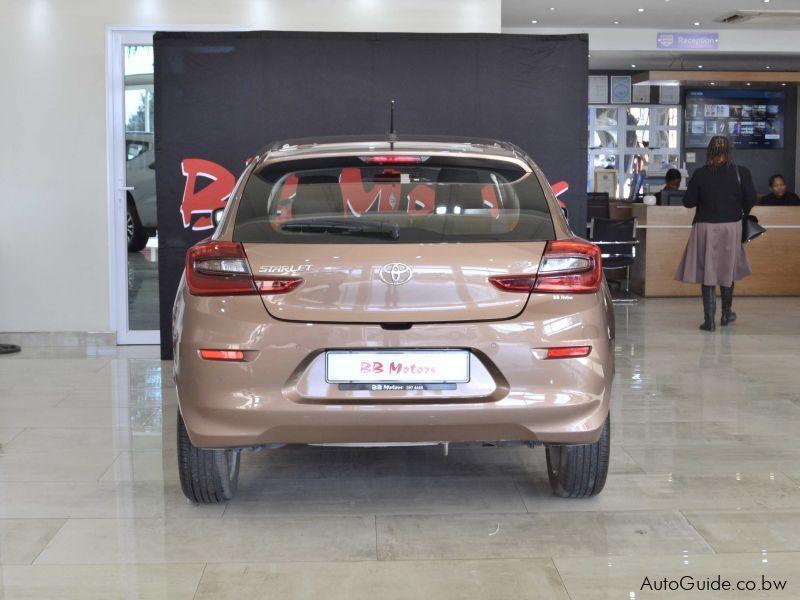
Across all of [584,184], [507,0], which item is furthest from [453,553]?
[507,0]

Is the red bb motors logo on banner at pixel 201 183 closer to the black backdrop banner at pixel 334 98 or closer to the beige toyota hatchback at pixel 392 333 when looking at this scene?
the black backdrop banner at pixel 334 98

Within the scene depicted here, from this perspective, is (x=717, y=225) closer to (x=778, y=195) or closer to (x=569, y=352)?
(x=778, y=195)

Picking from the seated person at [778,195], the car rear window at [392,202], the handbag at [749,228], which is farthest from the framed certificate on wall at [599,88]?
the car rear window at [392,202]

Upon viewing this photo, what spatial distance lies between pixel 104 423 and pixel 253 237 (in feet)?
6.86

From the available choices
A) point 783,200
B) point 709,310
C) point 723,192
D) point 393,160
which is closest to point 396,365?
point 393,160

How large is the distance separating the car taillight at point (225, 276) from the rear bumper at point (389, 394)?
0.13 feet

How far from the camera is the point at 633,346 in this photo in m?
7.29

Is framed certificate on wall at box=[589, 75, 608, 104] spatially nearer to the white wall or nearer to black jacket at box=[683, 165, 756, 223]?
black jacket at box=[683, 165, 756, 223]

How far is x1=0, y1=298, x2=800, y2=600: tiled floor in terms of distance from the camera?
2879mm

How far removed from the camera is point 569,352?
3.08 metres

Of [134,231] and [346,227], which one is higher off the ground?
[346,227]

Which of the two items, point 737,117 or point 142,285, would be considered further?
point 737,117

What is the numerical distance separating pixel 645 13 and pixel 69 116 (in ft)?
27.3

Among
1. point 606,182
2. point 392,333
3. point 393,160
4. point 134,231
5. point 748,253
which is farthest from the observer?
point 606,182
